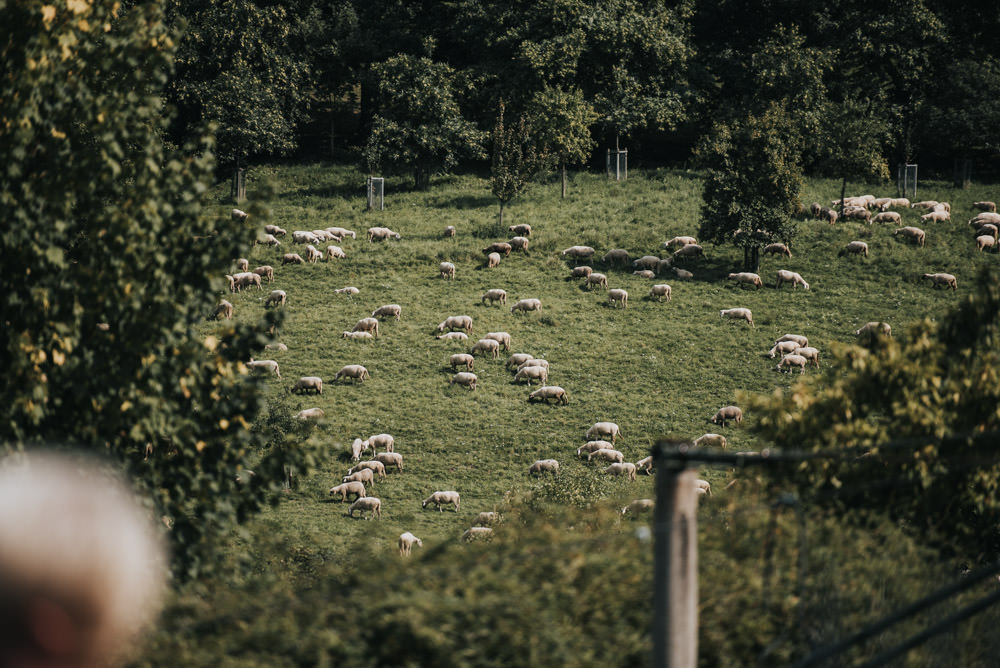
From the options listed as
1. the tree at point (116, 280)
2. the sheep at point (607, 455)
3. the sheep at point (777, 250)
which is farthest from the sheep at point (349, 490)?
the sheep at point (777, 250)

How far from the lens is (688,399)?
31438mm

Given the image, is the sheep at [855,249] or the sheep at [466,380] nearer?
the sheep at [466,380]

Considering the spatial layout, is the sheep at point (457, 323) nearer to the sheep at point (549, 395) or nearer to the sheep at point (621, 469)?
the sheep at point (549, 395)

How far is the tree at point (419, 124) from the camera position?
179 feet

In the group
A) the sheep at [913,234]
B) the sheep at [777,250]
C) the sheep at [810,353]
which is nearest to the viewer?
the sheep at [810,353]

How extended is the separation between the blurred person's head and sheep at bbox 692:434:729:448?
19331 mm

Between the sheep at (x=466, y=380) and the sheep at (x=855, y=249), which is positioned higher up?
the sheep at (x=855, y=249)

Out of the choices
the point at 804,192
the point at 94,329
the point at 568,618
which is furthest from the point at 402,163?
the point at 568,618

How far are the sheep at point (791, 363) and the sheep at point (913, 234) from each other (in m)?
14.0

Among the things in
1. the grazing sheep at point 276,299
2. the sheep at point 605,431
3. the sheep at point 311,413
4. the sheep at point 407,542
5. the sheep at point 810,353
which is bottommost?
the sheep at point 407,542

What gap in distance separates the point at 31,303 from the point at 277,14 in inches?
1957

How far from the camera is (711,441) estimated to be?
2772 centimetres

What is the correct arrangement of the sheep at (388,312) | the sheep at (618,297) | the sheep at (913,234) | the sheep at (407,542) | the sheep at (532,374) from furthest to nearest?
1. the sheep at (913,234)
2. the sheep at (618,297)
3. the sheep at (388,312)
4. the sheep at (532,374)
5. the sheep at (407,542)

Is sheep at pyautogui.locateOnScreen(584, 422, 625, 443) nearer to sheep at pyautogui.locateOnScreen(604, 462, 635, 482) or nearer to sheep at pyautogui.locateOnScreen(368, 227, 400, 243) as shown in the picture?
sheep at pyautogui.locateOnScreen(604, 462, 635, 482)
